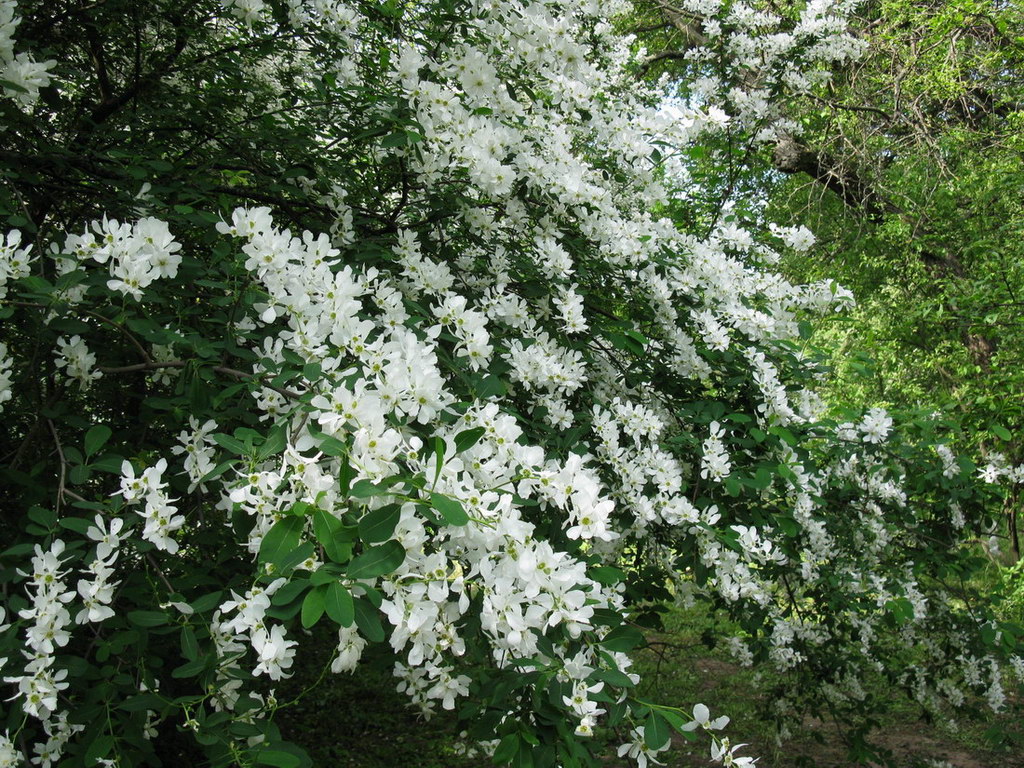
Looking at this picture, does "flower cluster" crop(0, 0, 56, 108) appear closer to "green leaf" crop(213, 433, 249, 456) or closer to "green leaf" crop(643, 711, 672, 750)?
"green leaf" crop(213, 433, 249, 456)

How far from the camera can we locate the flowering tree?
1.50 metres

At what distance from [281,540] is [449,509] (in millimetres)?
317

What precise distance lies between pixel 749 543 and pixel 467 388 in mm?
1279

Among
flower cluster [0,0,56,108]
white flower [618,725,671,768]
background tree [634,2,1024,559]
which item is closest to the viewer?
white flower [618,725,671,768]

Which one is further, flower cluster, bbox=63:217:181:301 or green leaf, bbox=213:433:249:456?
flower cluster, bbox=63:217:181:301

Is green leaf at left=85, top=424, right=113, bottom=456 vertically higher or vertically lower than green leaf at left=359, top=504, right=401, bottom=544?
higher

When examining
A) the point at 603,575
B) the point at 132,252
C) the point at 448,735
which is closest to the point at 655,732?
the point at 603,575

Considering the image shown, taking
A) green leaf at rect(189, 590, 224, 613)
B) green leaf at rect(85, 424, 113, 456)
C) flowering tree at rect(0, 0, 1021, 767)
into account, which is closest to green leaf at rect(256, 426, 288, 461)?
flowering tree at rect(0, 0, 1021, 767)

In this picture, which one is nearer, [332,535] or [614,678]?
[332,535]

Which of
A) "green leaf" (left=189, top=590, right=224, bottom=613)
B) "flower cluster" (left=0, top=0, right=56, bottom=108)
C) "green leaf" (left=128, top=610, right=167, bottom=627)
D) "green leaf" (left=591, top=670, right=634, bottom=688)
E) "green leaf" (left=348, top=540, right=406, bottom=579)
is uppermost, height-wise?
"flower cluster" (left=0, top=0, right=56, bottom=108)

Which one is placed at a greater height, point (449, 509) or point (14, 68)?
point (14, 68)

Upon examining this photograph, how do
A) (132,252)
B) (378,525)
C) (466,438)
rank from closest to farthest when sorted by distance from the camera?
(378,525) < (466,438) < (132,252)

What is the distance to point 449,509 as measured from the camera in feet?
4.17

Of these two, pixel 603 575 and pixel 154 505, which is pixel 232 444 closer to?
pixel 154 505
